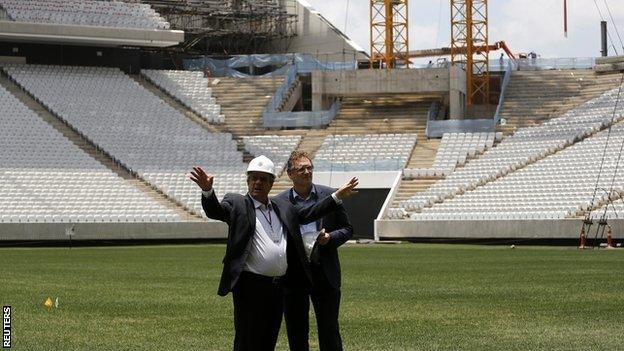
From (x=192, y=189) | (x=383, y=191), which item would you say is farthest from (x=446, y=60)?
(x=192, y=189)

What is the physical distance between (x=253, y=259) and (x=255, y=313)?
1.35 feet

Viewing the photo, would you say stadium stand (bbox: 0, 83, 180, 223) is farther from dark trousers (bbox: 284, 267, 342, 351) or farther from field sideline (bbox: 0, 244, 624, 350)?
dark trousers (bbox: 284, 267, 342, 351)

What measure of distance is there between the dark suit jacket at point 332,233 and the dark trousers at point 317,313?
0.24 ft

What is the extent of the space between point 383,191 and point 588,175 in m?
10.3

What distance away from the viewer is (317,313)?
39.8 feet

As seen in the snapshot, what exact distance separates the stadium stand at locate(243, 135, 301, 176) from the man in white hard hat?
5693 centimetres

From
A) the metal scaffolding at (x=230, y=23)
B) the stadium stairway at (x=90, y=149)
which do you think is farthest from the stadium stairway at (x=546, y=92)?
the stadium stairway at (x=90, y=149)

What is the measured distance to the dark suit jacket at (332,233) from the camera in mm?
11930

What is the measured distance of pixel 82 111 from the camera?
69.8 metres

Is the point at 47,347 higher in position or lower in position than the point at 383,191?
higher

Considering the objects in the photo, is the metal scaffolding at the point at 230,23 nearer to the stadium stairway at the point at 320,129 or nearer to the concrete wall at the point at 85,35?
the stadium stairway at the point at 320,129

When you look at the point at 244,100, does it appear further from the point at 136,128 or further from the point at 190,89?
the point at 136,128

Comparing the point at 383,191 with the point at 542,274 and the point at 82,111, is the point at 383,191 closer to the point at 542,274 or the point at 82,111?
the point at 82,111

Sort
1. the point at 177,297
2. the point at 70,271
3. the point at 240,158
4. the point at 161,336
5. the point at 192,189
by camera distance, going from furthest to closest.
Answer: the point at 240,158, the point at 192,189, the point at 70,271, the point at 177,297, the point at 161,336
